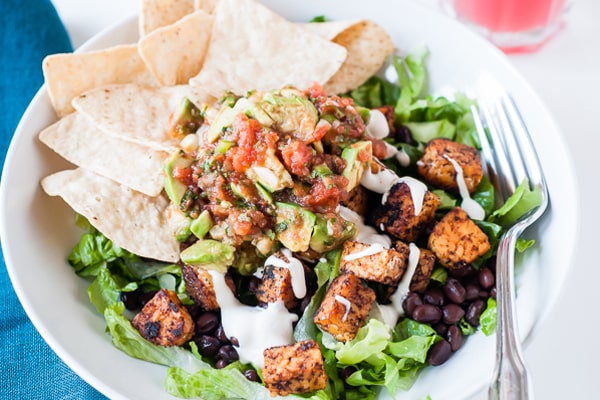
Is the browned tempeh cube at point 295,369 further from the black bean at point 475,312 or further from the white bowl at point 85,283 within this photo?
the black bean at point 475,312

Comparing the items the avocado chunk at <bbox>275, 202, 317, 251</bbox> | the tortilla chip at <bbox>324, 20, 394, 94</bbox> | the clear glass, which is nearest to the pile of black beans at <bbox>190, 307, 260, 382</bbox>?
the avocado chunk at <bbox>275, 202, 317, 251</bbox>

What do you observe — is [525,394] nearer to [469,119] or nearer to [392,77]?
[469,119]

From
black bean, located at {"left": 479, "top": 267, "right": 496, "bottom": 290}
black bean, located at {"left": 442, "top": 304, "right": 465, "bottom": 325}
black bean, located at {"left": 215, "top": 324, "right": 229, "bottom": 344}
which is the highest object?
black bean, located at {"left": 479, "top": 267, "right": 496, "bottom": 290}

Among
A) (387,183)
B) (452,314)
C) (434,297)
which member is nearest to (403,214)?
(387,183)

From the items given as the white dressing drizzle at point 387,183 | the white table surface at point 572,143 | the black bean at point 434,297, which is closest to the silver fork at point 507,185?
the white table surface at point 572,143

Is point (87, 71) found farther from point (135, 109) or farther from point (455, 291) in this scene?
point (455, 291)

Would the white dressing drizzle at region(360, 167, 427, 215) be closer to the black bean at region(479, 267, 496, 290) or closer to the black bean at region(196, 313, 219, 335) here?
the black bean at region(479, 267, 496, 290)
